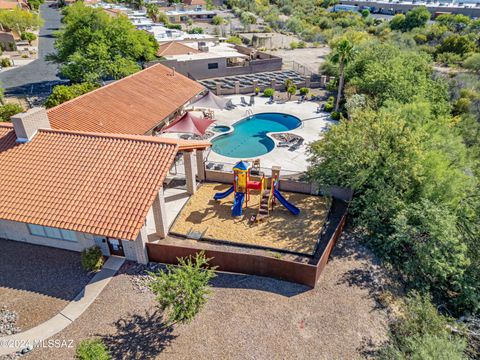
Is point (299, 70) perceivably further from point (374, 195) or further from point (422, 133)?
point (374, 195)

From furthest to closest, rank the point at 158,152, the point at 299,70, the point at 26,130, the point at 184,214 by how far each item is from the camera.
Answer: the point at 299,70 < the point at 184,214 < the point at 26,130 < the point at 158,152

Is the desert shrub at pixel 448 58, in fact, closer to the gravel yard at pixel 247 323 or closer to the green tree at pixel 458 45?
the green tree at pixel 458 45

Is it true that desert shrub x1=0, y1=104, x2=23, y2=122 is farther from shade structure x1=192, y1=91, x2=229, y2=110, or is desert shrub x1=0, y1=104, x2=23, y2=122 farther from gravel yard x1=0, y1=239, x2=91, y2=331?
shade structure x1=192, y1=91, x2=229, y2=110

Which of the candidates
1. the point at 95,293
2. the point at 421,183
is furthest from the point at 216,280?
the point at 421,183

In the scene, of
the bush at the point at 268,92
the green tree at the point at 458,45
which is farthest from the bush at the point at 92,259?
the green tree at the point at 458,45

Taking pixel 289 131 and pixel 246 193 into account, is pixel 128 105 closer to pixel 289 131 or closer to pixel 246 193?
pixel 246 193

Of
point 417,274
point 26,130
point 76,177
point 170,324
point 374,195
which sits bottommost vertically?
point 417,274

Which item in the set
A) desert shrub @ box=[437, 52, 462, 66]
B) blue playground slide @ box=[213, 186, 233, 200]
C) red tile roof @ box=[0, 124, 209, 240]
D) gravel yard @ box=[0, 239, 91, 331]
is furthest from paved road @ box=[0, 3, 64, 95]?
desert shrub @ box=[437, 52, 462, 66]
